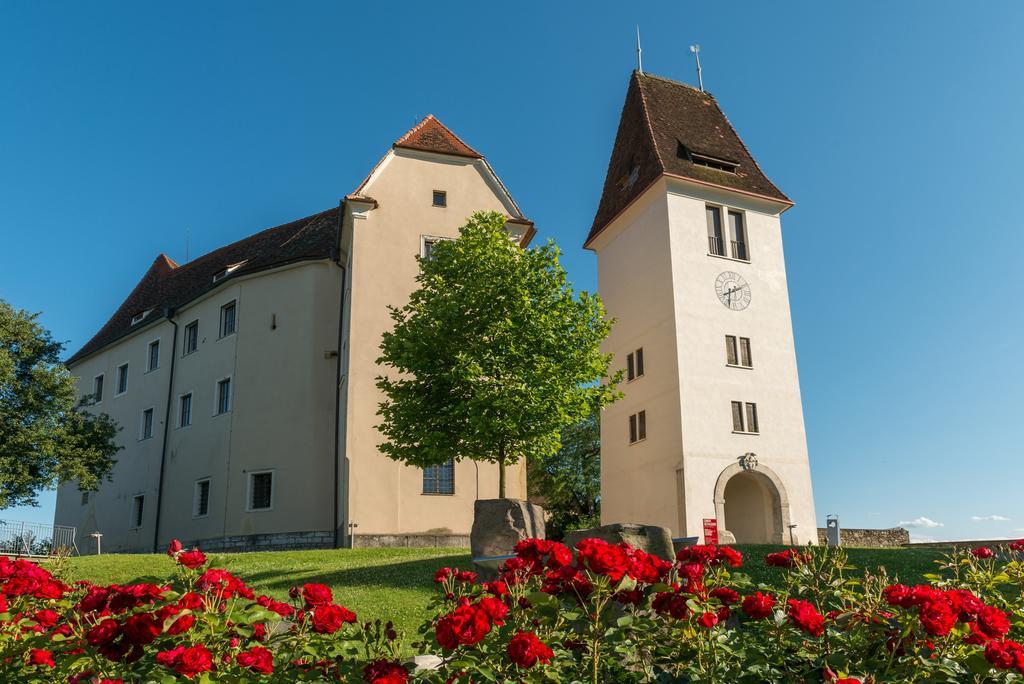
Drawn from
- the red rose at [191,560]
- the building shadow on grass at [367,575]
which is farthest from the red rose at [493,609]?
the building shadow on grass at [367,575]

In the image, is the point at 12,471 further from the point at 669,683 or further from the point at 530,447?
the point at 669,683

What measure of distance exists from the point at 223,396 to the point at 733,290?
21.3m

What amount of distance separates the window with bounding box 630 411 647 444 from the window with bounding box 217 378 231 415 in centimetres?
1640

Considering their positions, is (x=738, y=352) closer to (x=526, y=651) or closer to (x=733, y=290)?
(x=733, y=290)

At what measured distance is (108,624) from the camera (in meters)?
4.26

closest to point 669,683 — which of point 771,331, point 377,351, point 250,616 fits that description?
point 250,616

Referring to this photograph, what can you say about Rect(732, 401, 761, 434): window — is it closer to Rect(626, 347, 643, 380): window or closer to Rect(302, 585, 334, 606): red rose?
Rect(626, 347, 643, 380): window

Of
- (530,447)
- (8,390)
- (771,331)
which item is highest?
(771,331)

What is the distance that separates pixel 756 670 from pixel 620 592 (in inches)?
34.9

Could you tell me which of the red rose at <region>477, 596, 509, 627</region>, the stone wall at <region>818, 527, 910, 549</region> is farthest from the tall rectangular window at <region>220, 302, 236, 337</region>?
the red rose at <region>477, 596, 509, 627</region>

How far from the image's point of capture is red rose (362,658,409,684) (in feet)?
12.8

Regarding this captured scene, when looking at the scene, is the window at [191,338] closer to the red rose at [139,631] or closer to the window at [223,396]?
the window at [223,396]

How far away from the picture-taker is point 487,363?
834 inches

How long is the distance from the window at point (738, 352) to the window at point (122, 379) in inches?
1152
